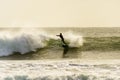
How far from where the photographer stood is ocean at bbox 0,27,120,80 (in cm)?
1041

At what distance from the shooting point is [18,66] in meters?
12.4

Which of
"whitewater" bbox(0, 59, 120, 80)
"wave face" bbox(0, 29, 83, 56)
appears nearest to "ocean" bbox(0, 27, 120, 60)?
"wave face" bbox(0, 29, 83, 56)

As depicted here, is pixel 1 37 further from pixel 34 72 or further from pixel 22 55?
pixel 34 72

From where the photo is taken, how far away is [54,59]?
15.5 meters

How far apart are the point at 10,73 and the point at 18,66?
1.48m

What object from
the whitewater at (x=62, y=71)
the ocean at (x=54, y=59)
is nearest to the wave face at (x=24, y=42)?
the ocean at (x=54, y=59)

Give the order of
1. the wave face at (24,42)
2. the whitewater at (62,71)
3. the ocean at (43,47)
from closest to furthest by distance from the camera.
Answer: the whitewater at (62,71) → the ocean at (43,47) → the wave face at (24,42)

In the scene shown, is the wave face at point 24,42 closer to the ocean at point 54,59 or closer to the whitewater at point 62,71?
the ocean at point 54,59

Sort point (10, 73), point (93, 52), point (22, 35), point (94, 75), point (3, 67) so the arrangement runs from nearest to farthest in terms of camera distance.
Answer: point (94, 75), point (10, 73), point (3, 67), point (93, 52), point (22, 35)

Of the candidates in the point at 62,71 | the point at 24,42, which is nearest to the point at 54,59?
the point at 62,71

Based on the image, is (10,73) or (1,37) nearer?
(10,73)

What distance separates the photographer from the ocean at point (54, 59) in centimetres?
1041

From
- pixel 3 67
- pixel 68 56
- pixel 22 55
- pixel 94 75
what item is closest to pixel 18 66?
pixel 3 67

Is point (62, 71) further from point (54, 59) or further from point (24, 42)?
point (24, 42)
